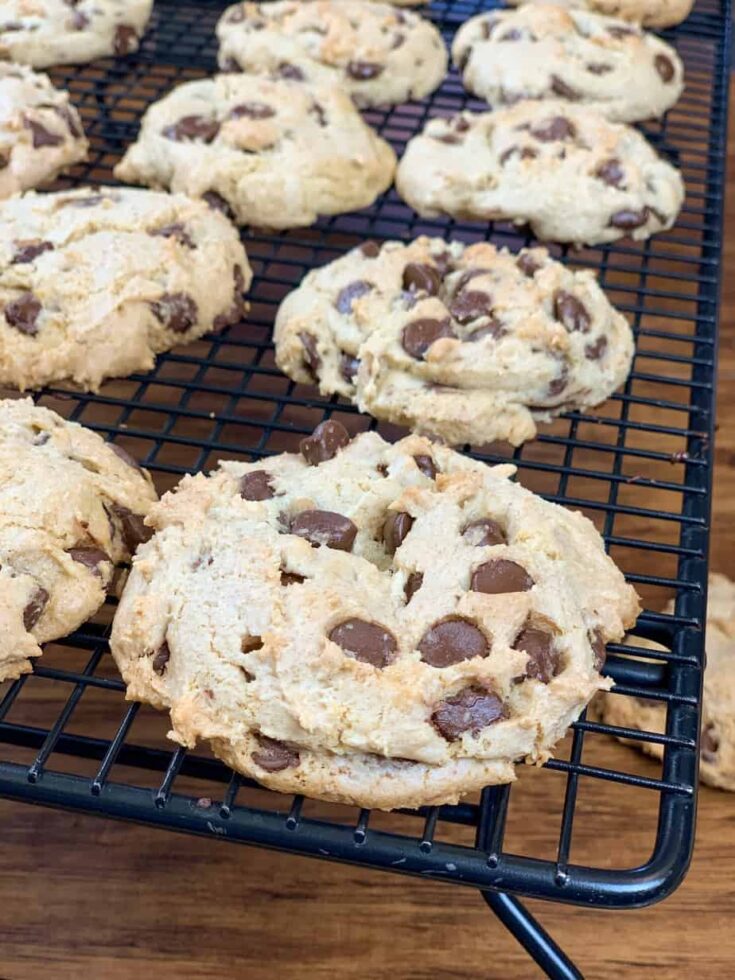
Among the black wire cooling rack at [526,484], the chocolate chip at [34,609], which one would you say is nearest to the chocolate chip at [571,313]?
the black wire cooling rack at [526,484]

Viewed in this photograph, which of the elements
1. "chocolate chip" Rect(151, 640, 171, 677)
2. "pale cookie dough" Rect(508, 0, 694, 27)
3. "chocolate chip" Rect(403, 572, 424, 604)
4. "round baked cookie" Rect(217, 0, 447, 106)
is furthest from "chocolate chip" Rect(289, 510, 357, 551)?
"pale cookie dough" Rect(508, 0, 694, 27)

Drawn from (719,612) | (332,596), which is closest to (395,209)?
(719,612)

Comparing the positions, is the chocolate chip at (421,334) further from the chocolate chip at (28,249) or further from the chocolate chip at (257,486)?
the chocolate chip at (28,249)

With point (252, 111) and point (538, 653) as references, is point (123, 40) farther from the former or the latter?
point (538, 653)

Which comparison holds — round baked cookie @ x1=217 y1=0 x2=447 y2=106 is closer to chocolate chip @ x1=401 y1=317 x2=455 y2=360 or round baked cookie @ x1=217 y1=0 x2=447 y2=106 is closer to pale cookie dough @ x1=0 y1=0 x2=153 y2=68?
pale cookie dough @ x1=0 y1=0 x2=153 y2=68

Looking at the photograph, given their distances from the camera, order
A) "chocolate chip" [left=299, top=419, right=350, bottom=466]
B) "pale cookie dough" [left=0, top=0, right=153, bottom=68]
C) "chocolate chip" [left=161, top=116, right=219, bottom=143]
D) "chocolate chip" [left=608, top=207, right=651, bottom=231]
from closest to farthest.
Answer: "chocolate chip" [left=299, top=419, right=350, bottom=466]
"chocolate chip" [left=608, top=207, right=651, bottom=231]
"chocolate chip" [left=161, top=116, right=219, bottom=143]
"pale cookie dough" [left=0, top=0, right=153, bottom=68]

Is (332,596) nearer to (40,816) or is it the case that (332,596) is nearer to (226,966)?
(226,966)

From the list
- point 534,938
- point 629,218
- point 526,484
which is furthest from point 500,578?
point 629,218
